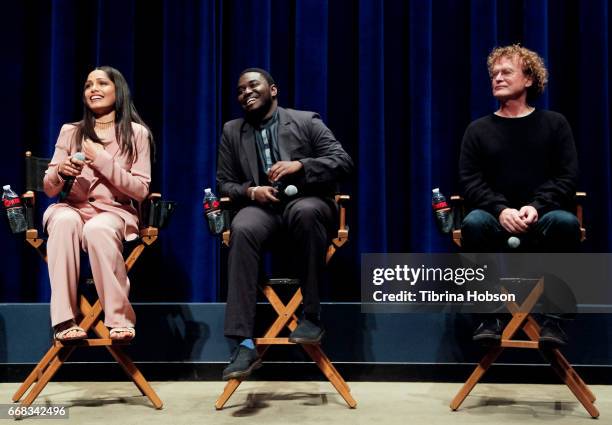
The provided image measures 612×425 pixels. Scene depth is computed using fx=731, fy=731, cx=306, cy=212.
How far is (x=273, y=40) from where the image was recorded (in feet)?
11.9

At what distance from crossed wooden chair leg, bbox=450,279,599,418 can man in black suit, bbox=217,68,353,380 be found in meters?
0.56

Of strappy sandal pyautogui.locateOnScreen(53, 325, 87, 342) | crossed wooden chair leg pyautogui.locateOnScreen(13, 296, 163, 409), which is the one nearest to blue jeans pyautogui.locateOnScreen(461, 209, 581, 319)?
crossed wooden chair leg pyautogui.locateOnScreen(13, 296, 163, 409)

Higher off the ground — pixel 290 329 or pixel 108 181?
pixel 108 181

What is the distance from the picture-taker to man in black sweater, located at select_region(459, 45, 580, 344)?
8.25 feet

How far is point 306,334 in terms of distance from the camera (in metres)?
2.45

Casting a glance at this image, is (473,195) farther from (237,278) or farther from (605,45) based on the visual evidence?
(605,45)

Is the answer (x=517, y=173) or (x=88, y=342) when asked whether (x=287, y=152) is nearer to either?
(x=517, y=173)

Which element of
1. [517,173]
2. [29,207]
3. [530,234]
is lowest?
[530,234]

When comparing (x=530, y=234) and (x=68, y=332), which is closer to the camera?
(x=68, y=332)

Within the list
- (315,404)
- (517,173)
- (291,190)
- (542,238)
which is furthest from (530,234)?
(315,404)

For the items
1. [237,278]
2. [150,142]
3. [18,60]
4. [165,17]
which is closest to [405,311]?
[237,278]

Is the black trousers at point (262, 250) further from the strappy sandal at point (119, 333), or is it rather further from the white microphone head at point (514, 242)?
the white microphone head at point (514, 242)

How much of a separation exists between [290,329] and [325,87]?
1353mm

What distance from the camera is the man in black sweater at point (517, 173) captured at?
2516mm
